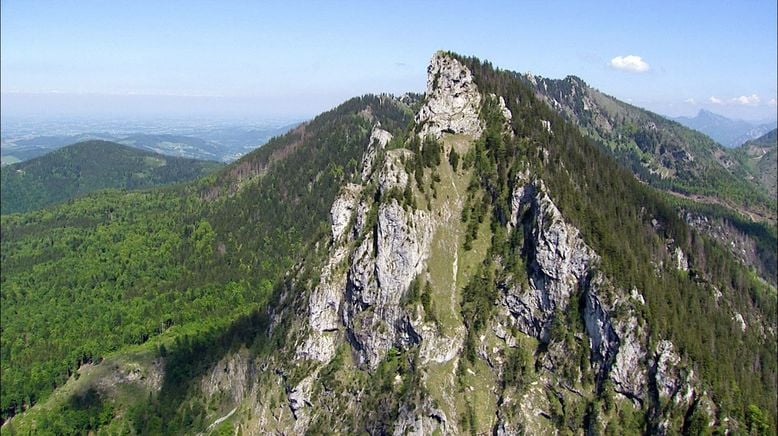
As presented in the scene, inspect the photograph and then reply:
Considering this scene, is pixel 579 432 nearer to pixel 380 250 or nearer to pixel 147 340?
pixel 380 250

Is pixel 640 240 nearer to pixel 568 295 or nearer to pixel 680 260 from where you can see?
pixel 680 260

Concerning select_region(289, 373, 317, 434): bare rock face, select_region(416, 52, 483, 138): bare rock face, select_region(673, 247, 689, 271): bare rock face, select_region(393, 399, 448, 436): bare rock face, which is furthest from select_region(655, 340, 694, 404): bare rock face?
select_region(289, 373, 317, 434): bare rock face

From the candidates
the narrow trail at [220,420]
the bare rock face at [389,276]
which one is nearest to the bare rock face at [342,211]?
the bare rock face at [389,276]

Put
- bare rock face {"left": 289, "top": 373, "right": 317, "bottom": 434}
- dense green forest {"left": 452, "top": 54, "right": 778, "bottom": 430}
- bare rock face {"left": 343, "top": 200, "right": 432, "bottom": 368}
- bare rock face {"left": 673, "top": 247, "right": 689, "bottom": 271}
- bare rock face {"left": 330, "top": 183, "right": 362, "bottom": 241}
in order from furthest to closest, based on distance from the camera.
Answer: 1. bare rock face {"left": 673, "top": 247, "right": 689, "bottom": 271}
2. bare rock face {"left": 330, "top": 183, "right": 362, "bottom": 241}
3. bare rock face {"left": 289, "top": 373, "right": 317, "bottom": 434}
4. bare rock face {"left": 343, "top": 200, "right": 432, "bottom": 368}
5. dense green forest {"left": 452, "top": 54, "right": 778, "bottom": 430}

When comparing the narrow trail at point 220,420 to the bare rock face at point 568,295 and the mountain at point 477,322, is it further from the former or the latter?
the bare rock face at point 568,295

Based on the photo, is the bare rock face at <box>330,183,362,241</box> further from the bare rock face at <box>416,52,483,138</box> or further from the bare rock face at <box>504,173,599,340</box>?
the bare rock face at <box>504,173,599,340</box>

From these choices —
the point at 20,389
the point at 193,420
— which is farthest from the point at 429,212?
the point at 20,389
